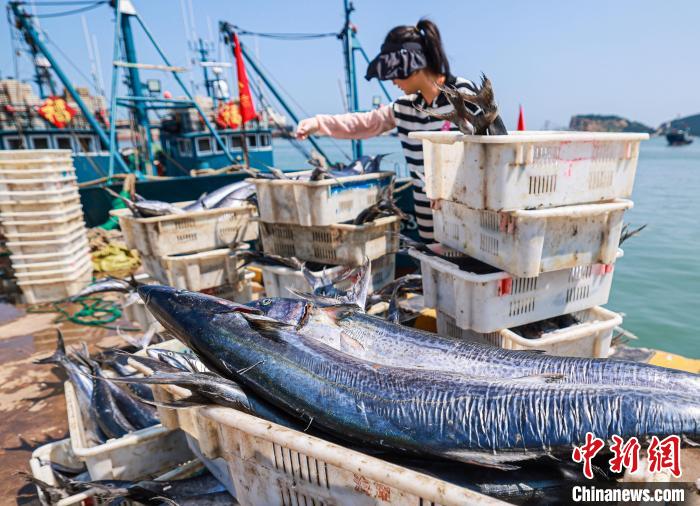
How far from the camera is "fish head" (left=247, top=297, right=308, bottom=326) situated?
204 cm

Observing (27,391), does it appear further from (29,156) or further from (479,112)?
(479,112)

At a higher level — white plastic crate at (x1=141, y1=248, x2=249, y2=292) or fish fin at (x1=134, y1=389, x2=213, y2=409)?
fish fin at (x1=134, y1=389, x2=213, y2=409)

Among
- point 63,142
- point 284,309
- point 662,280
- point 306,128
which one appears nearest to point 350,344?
point 284,309

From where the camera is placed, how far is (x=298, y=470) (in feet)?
4.60

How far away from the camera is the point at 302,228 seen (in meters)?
4.06

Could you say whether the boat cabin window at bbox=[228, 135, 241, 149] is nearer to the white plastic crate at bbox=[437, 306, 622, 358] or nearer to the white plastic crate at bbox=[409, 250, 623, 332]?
the white plastic crate at bbox=[409, 250, 623, 332]

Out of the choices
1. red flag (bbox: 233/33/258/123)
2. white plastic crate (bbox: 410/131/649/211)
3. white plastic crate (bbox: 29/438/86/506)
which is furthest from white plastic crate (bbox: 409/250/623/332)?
red flag (bbox: 233/33/258/123)

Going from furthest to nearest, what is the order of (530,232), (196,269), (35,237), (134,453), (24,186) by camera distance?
(35,237)
(24,186)
(196,269)
(530,232)
(134,453)

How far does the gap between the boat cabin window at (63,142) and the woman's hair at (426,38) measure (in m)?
17.7

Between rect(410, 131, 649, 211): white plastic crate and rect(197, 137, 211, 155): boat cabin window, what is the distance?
1665 cm

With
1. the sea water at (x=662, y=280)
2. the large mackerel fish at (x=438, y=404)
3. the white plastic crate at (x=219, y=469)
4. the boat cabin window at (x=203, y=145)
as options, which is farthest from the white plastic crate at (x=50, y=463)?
the boat cabin window at (x=203, y=145)

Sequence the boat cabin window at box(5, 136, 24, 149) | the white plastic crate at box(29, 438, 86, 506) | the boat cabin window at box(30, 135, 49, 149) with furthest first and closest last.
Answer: the boat cabin window at box(30, 135, 49, 149) → the boat cabin window at box(5, 136, 24, 149) → the white plastic crate at box(29, 438, 86, 506)

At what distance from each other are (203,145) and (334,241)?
50.9 feet

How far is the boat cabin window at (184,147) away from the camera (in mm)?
17453
